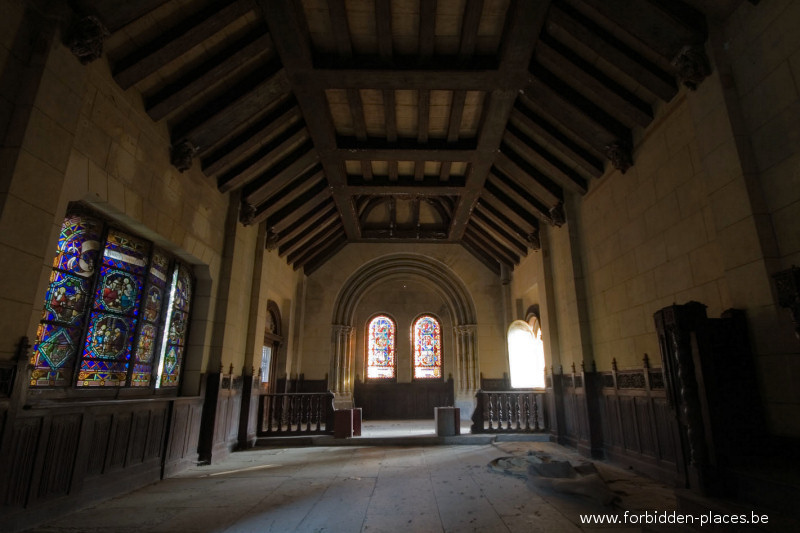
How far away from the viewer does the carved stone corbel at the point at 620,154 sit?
4.98 metres

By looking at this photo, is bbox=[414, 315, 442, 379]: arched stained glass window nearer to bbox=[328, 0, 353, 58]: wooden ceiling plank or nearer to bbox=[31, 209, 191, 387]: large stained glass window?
bbox=[31, 209, 191, 387]: large stained glass window

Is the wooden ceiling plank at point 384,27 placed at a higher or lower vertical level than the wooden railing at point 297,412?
higher

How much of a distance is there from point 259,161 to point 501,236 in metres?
5.43

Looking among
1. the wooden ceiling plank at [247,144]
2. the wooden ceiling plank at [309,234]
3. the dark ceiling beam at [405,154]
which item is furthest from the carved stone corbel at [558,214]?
the wooden ceiling plank at [309,234]

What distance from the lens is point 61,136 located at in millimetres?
3270

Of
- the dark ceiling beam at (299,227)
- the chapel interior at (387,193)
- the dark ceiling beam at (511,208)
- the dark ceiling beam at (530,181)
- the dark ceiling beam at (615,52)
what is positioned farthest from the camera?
the dark ceiling beam at (299,227)

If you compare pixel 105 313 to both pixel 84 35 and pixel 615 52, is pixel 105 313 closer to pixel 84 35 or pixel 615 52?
pixel 84 35

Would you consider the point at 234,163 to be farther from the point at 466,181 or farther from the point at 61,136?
the point at 466,181

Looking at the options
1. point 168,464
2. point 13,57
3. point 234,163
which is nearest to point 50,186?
point 13,57

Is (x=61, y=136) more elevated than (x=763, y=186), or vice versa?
(x=61, y=136)

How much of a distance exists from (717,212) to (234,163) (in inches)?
234

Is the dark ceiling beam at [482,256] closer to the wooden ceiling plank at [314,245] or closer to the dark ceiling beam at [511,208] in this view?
the dark ceiling beam at [511,208]

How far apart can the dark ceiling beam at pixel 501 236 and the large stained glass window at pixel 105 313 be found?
6332mm

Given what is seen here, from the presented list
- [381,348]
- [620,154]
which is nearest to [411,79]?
[620,154]
